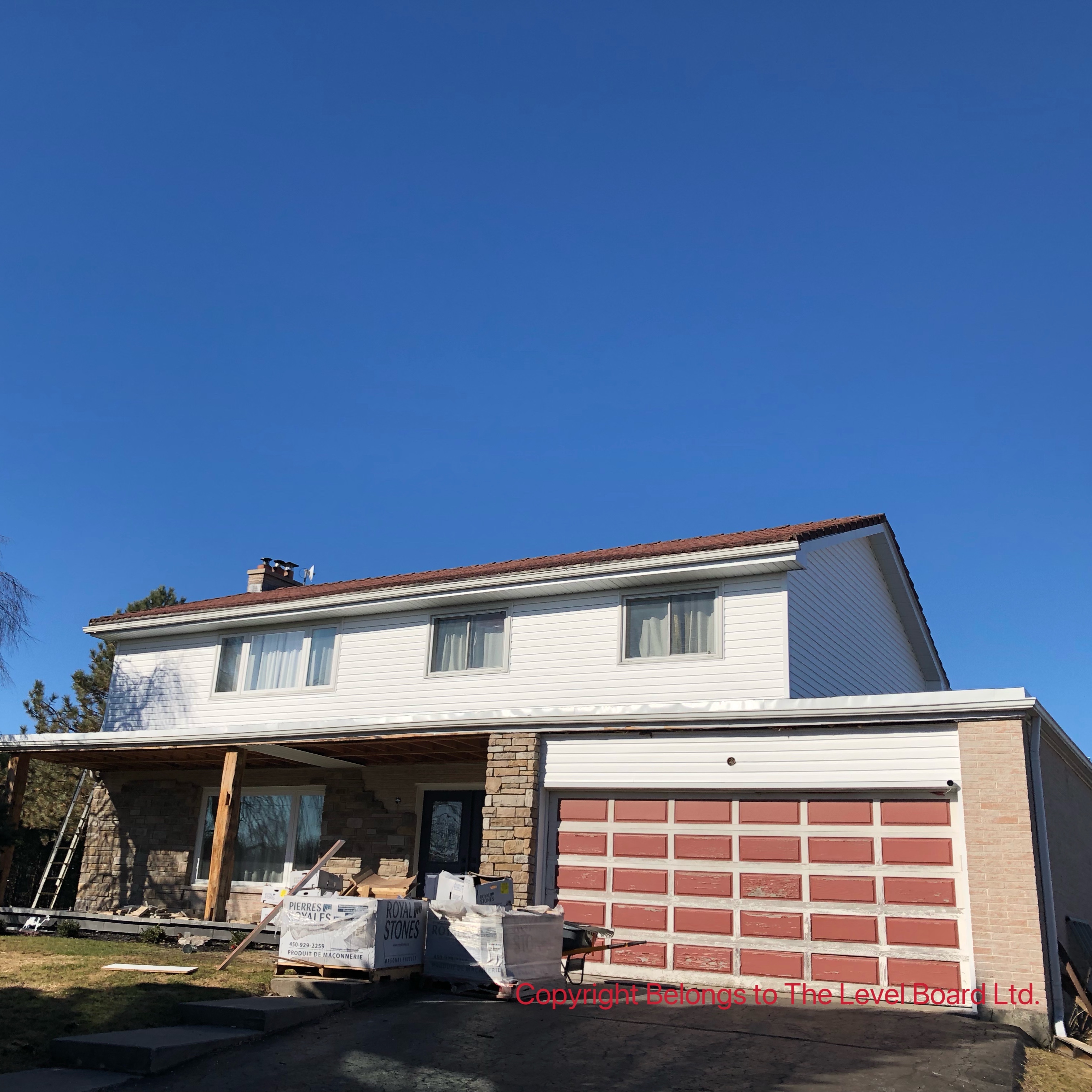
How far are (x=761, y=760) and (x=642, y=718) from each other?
4.85 ft

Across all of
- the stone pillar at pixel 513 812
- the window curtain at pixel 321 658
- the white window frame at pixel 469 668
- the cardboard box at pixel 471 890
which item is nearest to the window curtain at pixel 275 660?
the window curtain at pixel 321 658

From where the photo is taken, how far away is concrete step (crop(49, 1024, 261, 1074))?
7.18 m

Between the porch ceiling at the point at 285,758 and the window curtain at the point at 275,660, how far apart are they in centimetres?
151

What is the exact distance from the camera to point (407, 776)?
17.0 metres

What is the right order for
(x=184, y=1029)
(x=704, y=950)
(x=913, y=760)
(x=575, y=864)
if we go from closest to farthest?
(x=184, y=1029), (x=913, y=760), (x=704, y=950), (x=575, y=864)

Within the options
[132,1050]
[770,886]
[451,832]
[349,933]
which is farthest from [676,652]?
A: [132,1050]

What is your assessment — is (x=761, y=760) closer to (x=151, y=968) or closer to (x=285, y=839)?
(x=151, y=968)

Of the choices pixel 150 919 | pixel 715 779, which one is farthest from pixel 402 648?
pixel 715 779

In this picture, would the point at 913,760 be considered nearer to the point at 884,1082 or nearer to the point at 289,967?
the point at 884,1082

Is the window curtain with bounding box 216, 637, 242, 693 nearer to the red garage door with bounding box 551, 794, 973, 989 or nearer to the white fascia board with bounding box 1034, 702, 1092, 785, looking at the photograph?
the red garage door with bounding box 551, 794, 973, 989

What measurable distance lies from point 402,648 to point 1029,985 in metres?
11.1

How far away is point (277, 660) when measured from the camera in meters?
19.3

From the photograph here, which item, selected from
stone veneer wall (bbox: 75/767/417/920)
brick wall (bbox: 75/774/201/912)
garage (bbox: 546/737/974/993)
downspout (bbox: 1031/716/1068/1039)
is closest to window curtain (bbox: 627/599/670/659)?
garage (bbox: 546/737/974/993)

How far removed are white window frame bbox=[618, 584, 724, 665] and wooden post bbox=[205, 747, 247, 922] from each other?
6069 millimetres
